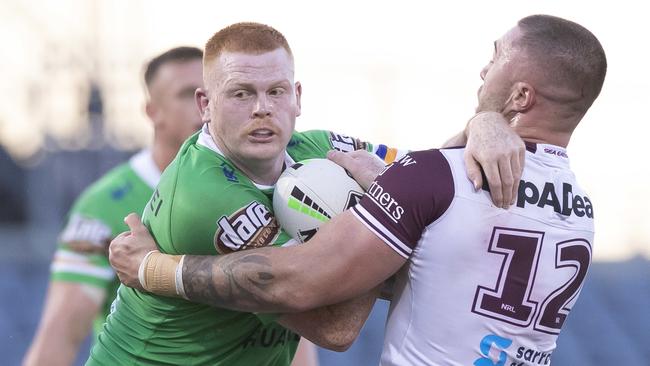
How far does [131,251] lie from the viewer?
5.60 metres

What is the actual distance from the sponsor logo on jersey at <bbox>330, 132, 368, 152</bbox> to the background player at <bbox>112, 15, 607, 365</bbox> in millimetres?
854

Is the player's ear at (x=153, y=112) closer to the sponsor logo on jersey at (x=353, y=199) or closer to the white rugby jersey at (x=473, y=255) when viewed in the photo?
the sponsor logo on jersey at (x=353, y=199)

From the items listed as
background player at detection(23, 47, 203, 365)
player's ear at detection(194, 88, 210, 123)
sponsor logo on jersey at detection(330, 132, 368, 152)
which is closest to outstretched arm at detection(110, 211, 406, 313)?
player's ear at detection(194, 88, 210, 123)

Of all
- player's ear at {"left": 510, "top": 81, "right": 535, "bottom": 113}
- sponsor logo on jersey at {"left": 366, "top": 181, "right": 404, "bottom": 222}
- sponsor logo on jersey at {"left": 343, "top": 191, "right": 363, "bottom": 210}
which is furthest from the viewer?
sponsor logo on jersey at {"left": 343, "top": 191, "right": 363, "bottom": 210}

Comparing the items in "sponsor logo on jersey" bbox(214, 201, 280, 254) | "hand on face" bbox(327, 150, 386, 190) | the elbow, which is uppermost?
"hand on face" bbox(327, 150, 386, 190)

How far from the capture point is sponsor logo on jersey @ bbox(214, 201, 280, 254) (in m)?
5.29

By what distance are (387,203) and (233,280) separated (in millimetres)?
687

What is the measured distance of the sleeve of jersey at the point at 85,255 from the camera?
26.6 ft

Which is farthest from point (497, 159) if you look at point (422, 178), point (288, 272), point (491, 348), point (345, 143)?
point (345, 143)

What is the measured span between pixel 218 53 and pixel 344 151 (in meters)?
0.79

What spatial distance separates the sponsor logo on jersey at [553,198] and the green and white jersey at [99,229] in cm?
346

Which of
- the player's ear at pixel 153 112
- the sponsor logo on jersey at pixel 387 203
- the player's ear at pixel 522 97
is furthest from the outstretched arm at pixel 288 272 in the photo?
the player's ear at pixel 153 112

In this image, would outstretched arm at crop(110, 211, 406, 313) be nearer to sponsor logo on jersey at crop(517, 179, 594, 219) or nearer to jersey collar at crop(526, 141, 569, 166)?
sponsor logo on jersey at crop(517, 179, 594, 219)

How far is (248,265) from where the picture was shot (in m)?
5.22
